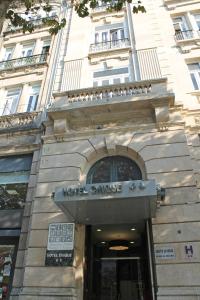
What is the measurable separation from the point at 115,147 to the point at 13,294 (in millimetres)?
5481

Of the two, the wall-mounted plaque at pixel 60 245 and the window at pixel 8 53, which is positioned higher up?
the window at pixel 8 53

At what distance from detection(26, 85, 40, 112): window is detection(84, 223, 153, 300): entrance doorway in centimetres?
655

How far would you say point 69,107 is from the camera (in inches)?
389

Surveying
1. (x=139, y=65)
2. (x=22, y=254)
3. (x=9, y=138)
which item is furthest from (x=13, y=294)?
(x=139, y=65)

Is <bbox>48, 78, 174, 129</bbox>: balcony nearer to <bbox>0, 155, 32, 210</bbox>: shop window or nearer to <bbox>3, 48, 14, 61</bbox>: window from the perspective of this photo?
<bbox>0, 155, 32, 210</bbox>: shop window

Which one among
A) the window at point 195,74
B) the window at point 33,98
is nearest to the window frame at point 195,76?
the window at point 195,74

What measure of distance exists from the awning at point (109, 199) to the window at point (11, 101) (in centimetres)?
717

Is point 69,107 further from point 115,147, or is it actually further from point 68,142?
point 115,147

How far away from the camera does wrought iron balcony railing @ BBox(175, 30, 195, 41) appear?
13.3 m

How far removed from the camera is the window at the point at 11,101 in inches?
508

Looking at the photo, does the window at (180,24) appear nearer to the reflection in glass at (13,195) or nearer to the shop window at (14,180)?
the shop window at (14,180)

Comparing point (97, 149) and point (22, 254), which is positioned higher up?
point (97, 149)

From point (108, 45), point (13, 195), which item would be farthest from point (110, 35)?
point (13, 195)

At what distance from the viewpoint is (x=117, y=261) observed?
9.69 meters
